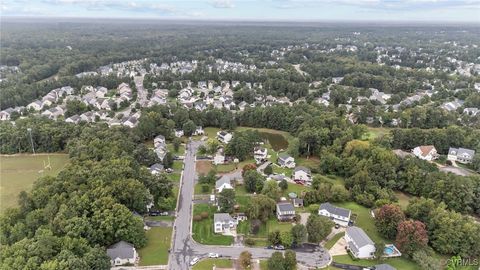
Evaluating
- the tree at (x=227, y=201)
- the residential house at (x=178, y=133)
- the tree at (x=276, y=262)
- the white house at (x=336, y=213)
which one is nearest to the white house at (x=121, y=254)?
the tree at (x=227, y=201)

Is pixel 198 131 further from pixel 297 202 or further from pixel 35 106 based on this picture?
pixel 35 106

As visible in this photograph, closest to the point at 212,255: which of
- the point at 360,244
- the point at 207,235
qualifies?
the point at 207,235

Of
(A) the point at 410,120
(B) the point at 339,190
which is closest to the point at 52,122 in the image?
(B) the point at 339,190

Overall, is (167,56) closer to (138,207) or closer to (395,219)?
(138,207)

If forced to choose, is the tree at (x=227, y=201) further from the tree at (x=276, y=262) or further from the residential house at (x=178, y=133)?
the residential house at (x=178, y=133)

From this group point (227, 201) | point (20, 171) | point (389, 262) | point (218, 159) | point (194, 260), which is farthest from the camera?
point (218, 159)

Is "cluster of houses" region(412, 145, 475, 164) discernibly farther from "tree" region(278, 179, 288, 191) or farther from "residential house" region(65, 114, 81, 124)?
"residential house" region(65, 114, 81, 124)

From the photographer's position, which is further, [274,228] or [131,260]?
[274,228]
